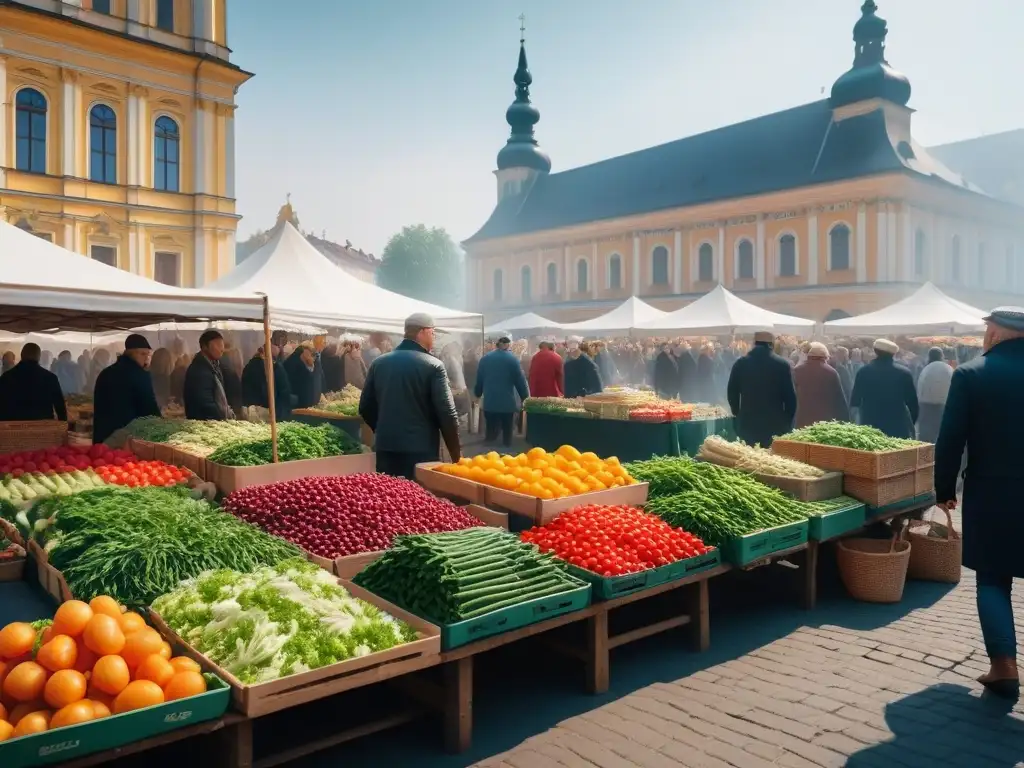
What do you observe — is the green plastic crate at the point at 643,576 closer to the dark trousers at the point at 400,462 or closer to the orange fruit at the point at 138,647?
the orange fruit at the point at 138,647

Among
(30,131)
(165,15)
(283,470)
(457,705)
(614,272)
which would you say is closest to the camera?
(457,705)

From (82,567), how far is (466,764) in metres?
1.96

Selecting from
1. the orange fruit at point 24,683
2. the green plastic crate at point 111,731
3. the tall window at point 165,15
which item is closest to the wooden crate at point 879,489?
the green plastic crate at point 111,731

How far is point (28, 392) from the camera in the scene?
8.12 metres

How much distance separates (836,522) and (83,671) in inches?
190

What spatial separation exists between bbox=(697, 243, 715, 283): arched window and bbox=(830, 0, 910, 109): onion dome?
355 inches

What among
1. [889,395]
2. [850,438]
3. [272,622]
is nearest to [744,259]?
[889,395]

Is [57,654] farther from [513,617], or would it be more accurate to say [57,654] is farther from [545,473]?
[545,473]

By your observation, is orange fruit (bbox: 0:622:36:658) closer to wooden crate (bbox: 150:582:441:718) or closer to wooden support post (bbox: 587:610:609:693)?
wooden crate (bbox: 150:582:441:718)

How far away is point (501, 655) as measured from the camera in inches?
186

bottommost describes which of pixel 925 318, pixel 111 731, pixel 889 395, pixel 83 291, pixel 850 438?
pixel 111 731

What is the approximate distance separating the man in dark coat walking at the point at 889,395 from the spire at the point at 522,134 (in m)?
46.0

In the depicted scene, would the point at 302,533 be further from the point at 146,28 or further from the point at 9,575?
the point at 146,28

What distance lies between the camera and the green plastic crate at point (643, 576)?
4.20m
